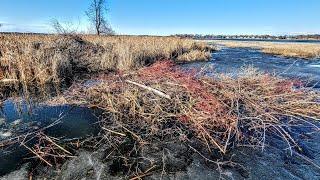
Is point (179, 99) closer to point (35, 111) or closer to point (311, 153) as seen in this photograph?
point (311, 153)

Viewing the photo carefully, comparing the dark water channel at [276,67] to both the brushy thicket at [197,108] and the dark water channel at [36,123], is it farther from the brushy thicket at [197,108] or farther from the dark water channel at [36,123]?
the dark water channel at [36,123]

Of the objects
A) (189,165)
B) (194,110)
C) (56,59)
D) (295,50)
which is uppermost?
(56,59)

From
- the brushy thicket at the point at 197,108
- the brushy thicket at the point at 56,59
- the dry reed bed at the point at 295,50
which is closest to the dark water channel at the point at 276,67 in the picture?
the brushy thicket at the point at 197,108

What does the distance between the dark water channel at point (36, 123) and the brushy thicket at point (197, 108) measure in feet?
0.95

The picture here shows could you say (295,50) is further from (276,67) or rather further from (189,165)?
(189,165)

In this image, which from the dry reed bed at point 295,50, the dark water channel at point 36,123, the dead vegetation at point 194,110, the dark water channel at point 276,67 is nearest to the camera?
the dark water channel at point 36,123

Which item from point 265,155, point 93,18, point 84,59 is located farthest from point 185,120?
point 93,18

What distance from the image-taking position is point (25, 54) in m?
8.40

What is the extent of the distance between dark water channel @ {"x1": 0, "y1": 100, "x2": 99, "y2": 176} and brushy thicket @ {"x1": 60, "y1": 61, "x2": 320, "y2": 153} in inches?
11.4

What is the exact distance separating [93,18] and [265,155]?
134ft

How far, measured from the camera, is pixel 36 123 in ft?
15.9

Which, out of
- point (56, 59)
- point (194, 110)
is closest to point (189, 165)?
point (194, 110)

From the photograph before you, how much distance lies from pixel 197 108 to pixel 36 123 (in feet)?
8.01

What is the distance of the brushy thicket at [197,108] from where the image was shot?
4.36 m
